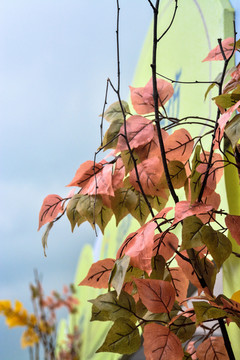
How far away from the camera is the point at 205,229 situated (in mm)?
372

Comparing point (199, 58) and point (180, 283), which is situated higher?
point (199, 58)

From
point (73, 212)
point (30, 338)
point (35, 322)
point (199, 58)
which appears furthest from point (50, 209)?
point (30, 338)

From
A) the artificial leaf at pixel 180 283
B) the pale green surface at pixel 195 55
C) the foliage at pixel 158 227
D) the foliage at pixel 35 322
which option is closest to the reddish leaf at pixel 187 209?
the foliage at pixel 158 227

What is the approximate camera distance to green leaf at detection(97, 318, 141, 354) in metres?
0.37

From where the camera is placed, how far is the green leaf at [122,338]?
0.37 m

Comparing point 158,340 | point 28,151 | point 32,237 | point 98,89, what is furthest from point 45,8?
point 158,340

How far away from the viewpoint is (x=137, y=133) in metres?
0.45

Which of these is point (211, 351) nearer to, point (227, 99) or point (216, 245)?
point (216, 245)

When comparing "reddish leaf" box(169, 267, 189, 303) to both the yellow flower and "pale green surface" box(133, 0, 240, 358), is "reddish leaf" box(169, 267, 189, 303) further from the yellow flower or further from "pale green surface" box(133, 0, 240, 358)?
the yellow flower

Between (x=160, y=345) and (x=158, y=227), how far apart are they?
0.10 m

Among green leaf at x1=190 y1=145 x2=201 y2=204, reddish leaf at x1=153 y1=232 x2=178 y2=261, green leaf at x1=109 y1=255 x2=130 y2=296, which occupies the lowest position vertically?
green leaf at x1=109 y1=255 x2=130 y2=296

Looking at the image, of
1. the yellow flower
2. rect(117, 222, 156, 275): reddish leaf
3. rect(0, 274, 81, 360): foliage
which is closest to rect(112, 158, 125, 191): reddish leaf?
rect(117, 222, 156, 275): reddish leaf

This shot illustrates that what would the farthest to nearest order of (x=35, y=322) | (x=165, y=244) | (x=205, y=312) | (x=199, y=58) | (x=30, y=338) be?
(x=30, y=338) < (x=35, y=322) < (x=199, y=58) < (x=165, y=244) < (x=205, y=312)

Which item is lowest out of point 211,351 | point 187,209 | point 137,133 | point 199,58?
point 211,351
